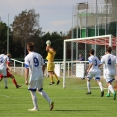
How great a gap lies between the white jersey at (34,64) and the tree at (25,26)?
7847 centimetres

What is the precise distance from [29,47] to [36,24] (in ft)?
264

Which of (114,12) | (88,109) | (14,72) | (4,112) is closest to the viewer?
(4,112)

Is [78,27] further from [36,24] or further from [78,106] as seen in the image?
[36,24]

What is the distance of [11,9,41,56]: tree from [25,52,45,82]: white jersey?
257 ft

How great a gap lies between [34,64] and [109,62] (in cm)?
572

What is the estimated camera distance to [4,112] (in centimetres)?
1424

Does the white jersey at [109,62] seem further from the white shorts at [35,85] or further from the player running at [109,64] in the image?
the white shorts at [35,85]

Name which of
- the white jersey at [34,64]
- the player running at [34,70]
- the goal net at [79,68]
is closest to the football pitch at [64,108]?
the player running at [34,70]

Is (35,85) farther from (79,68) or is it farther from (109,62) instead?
(79,68)

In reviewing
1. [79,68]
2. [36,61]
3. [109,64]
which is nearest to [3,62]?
[79,68]

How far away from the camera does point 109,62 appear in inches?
776

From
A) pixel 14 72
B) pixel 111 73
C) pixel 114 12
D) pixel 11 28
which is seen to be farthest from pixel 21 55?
pixel 111 73

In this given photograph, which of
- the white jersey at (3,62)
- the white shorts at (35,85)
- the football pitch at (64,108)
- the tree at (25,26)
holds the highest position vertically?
the tree at (25,26)

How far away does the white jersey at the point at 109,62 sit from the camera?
1959cm
